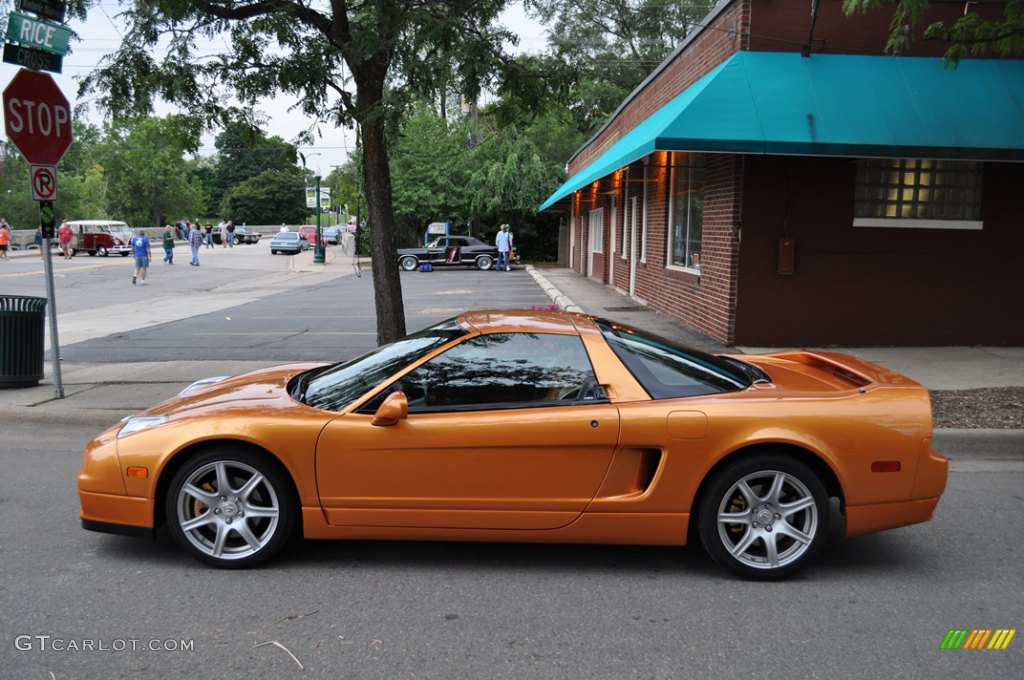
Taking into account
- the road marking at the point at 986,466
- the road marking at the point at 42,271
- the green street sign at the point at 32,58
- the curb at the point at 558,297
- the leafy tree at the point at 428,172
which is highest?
the leafy tree at the point at 428,172

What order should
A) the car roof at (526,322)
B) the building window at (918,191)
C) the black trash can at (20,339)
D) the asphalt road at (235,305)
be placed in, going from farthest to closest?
the asphalt road at (235,305) < the building window at (918,191) < the black trash can at (20,339) < the car roof at (526,322)

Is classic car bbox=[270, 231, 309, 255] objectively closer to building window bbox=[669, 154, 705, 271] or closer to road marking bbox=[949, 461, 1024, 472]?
building window bbox=[669, 154, 705, 271]

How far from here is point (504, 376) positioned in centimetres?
438

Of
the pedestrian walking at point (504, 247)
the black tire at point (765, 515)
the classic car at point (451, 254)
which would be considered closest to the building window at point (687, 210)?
the black tire at point (765, 515)

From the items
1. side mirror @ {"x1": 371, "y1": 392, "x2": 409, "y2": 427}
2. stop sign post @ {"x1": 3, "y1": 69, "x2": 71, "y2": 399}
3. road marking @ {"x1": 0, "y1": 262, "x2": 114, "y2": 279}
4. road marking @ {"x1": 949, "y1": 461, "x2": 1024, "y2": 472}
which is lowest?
road marking @ {"x1": 949, "y1": 461, "x2": 1024, "y2": 472}

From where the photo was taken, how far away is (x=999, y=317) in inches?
429

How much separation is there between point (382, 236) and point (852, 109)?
5.71 m

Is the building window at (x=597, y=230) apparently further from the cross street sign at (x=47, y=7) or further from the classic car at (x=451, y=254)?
the cross street sign at (x=47, y=7)

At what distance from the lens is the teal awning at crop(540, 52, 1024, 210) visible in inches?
367

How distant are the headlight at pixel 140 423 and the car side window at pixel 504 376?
3.78 feet

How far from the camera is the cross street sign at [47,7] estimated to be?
25.7 feet

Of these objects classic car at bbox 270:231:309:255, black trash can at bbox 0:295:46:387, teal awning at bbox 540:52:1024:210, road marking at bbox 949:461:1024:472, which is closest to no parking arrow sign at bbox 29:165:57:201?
black trash can at bbox 0:295:46:387

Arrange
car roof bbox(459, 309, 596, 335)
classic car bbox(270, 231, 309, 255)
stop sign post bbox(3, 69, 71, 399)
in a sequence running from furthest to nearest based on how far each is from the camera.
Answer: classic car bbox(270, 231, 309, 255) < stop sign post bbox(3, 69, 71, 399) < car roof bbox(459, 309, 596, 335)

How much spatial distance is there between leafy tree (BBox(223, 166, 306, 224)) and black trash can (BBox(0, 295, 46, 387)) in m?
92.0
